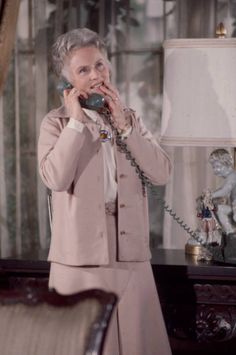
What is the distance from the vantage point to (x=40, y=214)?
167 inches

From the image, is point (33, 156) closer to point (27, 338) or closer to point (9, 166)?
point (9, 166)

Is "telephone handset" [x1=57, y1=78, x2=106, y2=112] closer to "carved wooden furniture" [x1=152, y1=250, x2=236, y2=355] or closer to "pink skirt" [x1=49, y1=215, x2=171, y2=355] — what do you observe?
"pink skirt" [x1=49, y1=215, x2=171, y2=355]

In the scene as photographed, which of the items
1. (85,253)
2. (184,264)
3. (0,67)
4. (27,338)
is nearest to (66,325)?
(27,338)

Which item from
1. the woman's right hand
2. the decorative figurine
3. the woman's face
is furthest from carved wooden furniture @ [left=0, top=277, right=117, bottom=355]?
the decorative figurine

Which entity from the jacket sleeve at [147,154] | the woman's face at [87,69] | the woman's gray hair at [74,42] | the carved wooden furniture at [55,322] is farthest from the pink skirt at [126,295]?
the carved wooden furniture at [55,322]

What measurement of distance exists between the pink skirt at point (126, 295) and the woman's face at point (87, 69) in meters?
0.43

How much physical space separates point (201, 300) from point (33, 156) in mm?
1122

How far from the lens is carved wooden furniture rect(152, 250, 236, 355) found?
3.50 meters

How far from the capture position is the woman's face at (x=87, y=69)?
3.03 meters

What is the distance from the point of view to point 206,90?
350 centimetres

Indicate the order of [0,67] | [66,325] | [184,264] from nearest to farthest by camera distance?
1. [66,325]
2. [184,264]
3. [0,67]

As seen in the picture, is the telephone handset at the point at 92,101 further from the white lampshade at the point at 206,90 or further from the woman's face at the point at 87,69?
the white lampshade at the point at 206,90

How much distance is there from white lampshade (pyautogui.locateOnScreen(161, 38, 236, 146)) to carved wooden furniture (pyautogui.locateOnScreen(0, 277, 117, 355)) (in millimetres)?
1442

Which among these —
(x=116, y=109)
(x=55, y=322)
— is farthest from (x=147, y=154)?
(x=55, y=322)
